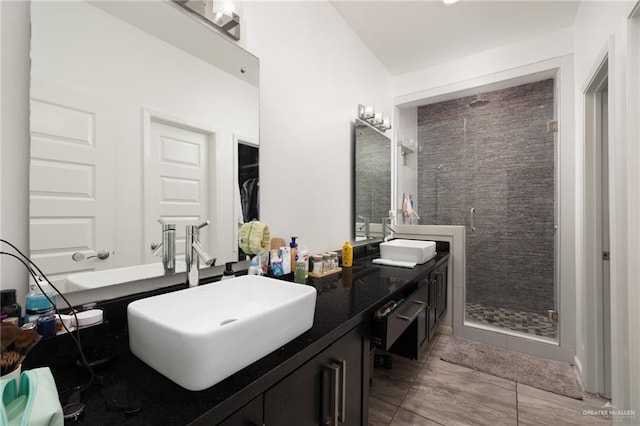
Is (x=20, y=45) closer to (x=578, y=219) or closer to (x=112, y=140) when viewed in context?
(x=112, y=140)

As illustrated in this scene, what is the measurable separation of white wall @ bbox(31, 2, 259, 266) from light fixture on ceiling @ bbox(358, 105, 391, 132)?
127cm

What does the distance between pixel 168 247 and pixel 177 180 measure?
10.4 inches

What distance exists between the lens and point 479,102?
9.17 ft

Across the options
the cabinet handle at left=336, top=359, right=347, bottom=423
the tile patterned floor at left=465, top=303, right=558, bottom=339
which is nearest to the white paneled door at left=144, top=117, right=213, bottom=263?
the cabinet handle at left=336, top=359, right=347, bottom=423

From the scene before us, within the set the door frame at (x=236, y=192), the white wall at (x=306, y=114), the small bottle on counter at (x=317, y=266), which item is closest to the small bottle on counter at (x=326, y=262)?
the small bottle on counter at (x=317, y=266)

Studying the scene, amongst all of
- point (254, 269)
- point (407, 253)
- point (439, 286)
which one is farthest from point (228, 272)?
point (439, 286)

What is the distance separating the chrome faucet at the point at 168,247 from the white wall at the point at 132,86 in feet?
0.11

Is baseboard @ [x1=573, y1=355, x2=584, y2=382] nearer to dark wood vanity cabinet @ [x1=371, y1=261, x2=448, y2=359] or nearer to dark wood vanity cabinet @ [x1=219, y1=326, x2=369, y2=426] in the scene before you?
dark wood vanity cabinet @ [x1=371, y1=261, x2=448, y2=359]

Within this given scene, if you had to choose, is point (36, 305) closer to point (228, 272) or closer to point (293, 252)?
point (228, 272)

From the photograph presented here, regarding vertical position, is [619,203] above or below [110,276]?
above

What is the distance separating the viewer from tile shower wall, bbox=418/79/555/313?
2.50m

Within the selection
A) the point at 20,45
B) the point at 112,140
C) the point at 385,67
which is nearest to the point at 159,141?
the point at 112,140

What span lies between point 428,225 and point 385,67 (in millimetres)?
1650

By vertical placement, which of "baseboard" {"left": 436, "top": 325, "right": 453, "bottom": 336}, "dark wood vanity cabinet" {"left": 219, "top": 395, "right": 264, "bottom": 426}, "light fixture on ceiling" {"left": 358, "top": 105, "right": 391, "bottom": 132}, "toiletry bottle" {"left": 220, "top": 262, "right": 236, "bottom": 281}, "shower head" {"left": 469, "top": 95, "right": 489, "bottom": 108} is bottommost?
"baseboard" {"left": 436, "top": 325, "right": 453, "bottom": 336}
